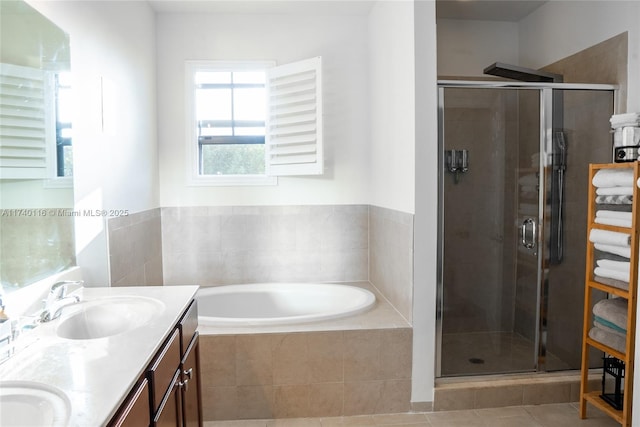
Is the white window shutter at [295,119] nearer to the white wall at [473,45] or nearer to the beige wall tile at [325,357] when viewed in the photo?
→ the white wall at [473,45]

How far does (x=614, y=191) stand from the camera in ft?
7.33

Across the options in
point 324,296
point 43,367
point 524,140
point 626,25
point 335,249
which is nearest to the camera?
point 43,367

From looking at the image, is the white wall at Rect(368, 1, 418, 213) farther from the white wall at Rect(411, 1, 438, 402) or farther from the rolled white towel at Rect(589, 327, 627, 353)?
the rolled white towel at Rect(589, 327, 627, 353)

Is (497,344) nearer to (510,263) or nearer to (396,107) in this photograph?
(510,263)

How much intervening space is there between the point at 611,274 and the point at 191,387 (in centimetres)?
206

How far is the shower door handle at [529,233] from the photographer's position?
2795 mm

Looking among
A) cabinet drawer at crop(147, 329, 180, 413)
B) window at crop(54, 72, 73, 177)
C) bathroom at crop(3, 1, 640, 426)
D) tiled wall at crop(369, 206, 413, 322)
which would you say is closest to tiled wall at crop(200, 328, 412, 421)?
bathroom at crop(3, 1, 640, 426)

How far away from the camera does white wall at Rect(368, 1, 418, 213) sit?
102 inches

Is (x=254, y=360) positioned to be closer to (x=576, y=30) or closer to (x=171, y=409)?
(x=171, y=409)

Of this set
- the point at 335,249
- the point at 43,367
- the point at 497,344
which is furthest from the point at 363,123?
the point at 43,367

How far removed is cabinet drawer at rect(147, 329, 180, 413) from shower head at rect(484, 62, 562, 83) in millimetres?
2725

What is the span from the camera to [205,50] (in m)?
3.51

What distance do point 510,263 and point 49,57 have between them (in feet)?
9.05

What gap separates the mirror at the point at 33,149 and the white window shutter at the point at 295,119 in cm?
162
